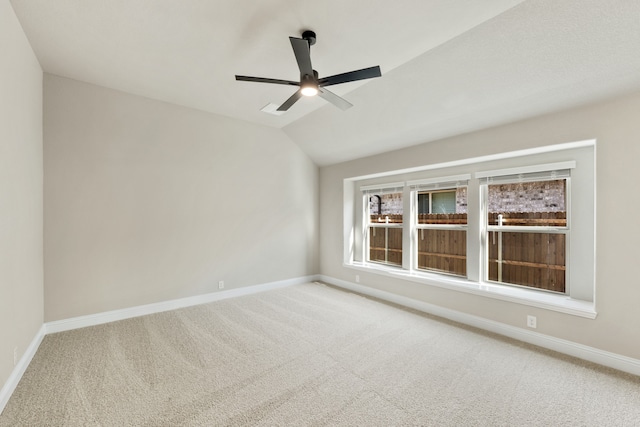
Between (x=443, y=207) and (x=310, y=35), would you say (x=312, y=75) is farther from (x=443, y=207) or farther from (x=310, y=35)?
(x=443, y=207)

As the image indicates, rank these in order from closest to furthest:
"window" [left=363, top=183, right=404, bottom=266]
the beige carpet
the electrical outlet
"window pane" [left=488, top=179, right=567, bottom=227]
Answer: the beige carpet
the electrical outlet
"window pane" [left=488, top=179, right=567, bottom=227]
"window" [left=363, top=183, right=404, bottom=266]

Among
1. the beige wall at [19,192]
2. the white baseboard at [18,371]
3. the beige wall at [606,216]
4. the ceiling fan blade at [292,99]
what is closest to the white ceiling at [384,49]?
the beige wall at [606,216]

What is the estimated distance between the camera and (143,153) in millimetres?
3922

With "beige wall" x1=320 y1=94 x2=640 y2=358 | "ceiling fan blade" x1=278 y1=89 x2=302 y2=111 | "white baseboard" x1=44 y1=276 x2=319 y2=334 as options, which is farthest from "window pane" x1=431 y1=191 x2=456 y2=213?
"white baseboard" x1=44 y1=276 x2=319 y2=334

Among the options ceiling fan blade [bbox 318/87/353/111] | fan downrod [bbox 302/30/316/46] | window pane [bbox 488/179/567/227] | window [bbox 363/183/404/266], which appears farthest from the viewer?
window [bbox 363/183/404/266]

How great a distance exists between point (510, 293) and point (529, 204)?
111 cm

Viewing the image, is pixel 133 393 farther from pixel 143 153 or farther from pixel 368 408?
pixel 143 153

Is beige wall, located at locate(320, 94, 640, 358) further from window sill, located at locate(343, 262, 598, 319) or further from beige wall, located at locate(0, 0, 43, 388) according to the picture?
beige wall, located at locate(0, 0, 43, 388)

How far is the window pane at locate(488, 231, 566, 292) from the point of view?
3229 millimetres

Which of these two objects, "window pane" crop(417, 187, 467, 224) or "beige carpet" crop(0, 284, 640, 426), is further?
"window pane" crop(417, 187, 467, 224)

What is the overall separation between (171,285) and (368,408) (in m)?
3.33

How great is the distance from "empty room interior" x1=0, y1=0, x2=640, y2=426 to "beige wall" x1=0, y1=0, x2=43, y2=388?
36 millimetres

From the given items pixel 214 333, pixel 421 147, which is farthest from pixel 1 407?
pixel 421 147

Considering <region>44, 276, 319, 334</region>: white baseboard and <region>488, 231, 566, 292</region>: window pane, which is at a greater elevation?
<region>488, 231, 566, 292</region>: window pane
